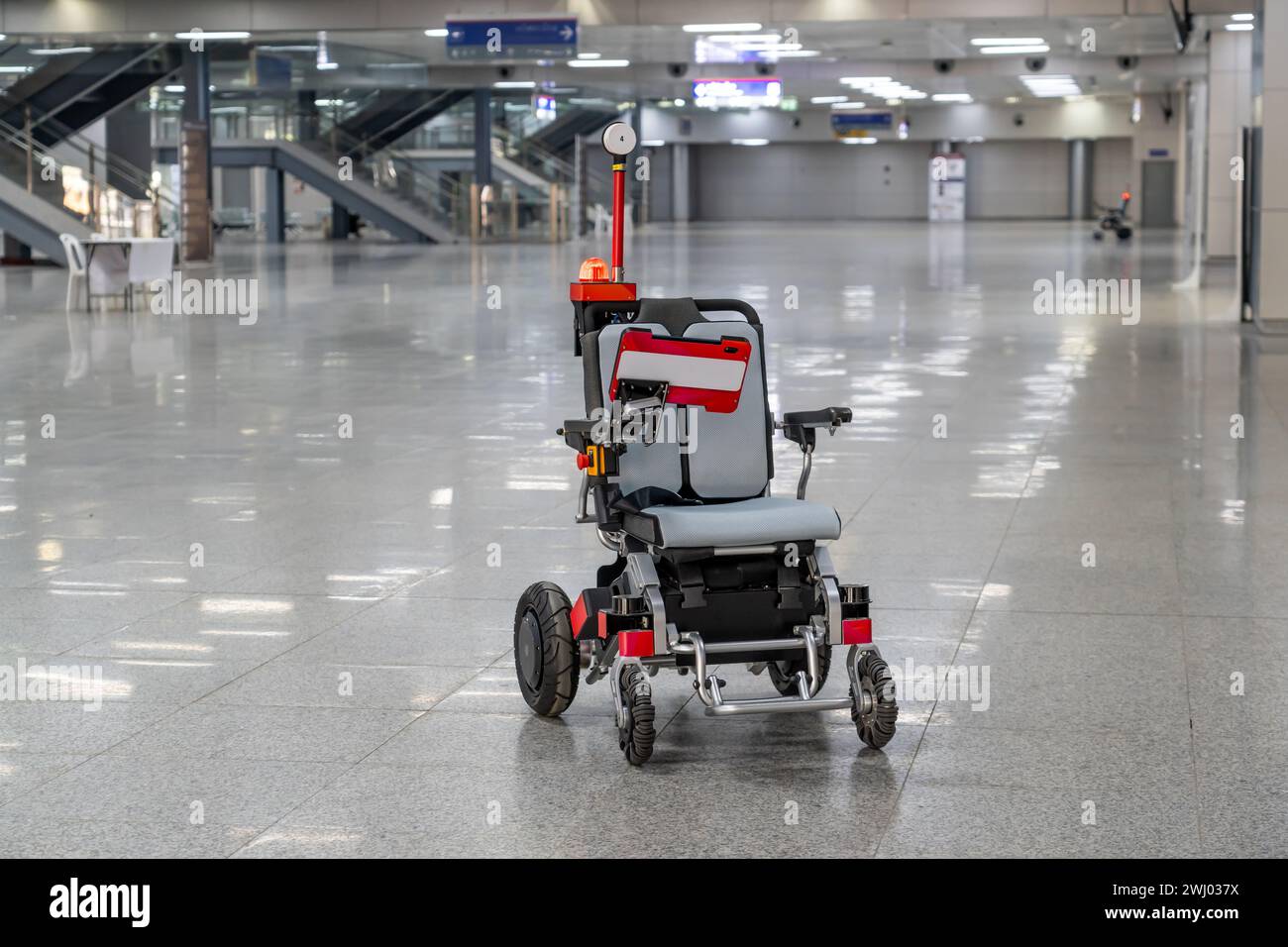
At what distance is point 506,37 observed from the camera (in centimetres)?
2809

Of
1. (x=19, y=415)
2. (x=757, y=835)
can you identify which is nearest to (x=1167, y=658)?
(x=757, y=835)

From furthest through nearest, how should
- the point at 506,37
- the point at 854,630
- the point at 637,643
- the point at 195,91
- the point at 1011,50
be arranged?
the point at 1011,50, the point at 195,91, the point at 506,37, the point at 854,630, the point at 637,643

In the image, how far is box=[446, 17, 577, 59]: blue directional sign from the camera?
27719mm

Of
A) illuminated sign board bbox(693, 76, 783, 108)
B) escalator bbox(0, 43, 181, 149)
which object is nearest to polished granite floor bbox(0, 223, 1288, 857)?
escalator bbox(0, 43, 181, 149)

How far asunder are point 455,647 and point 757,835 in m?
1.92

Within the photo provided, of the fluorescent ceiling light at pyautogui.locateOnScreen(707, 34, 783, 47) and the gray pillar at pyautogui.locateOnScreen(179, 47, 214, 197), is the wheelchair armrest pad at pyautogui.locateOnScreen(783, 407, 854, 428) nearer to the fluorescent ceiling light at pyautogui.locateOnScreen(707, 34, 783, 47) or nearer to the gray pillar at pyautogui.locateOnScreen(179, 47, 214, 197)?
the fluorescent ceiling light at pyautogui.locateOnScreen(707, 34, 783, 47)

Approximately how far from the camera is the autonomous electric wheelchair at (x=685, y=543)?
4.38m

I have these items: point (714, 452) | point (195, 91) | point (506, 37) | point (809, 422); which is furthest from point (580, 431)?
point (195, 91)

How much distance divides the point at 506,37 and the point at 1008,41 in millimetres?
9831

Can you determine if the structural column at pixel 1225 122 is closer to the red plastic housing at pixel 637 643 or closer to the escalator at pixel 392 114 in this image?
the escalator at pixel 392 114

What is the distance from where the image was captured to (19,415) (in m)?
11.6

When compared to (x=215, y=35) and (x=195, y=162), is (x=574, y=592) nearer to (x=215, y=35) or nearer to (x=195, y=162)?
(x=215, y=35)
